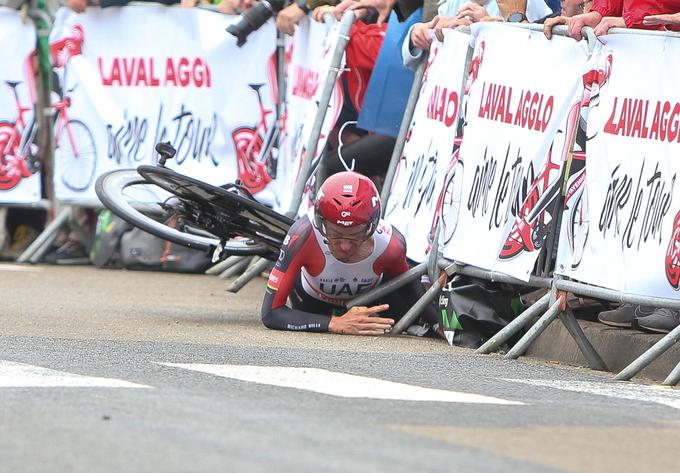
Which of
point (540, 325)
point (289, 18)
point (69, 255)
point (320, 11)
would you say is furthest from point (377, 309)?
point (69, 255)

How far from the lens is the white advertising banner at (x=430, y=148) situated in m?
10.4

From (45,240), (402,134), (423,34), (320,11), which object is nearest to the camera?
(423,34)

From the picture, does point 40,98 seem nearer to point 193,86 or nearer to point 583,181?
point 193,86

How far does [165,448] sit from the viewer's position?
5.27 metres

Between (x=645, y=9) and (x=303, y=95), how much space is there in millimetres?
5473

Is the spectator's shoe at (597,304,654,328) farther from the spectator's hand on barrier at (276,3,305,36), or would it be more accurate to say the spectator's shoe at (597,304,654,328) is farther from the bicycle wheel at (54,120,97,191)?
the bicycle wheel at (54,120,97,191)

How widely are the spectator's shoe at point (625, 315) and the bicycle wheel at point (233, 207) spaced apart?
2213mm

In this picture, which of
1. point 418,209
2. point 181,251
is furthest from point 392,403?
point 181,251

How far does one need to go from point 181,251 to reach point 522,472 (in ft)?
35.5

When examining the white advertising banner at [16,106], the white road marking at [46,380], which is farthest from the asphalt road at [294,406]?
the white advertising banner at [16,106]

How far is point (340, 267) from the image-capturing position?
398 inches

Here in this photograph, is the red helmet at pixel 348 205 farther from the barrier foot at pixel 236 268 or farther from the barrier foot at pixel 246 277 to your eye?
the barrier foot at pixel 236 268

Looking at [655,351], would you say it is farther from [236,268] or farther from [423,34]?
[236,268]

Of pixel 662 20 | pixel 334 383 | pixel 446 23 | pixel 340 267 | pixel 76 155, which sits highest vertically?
pixel 662 20
